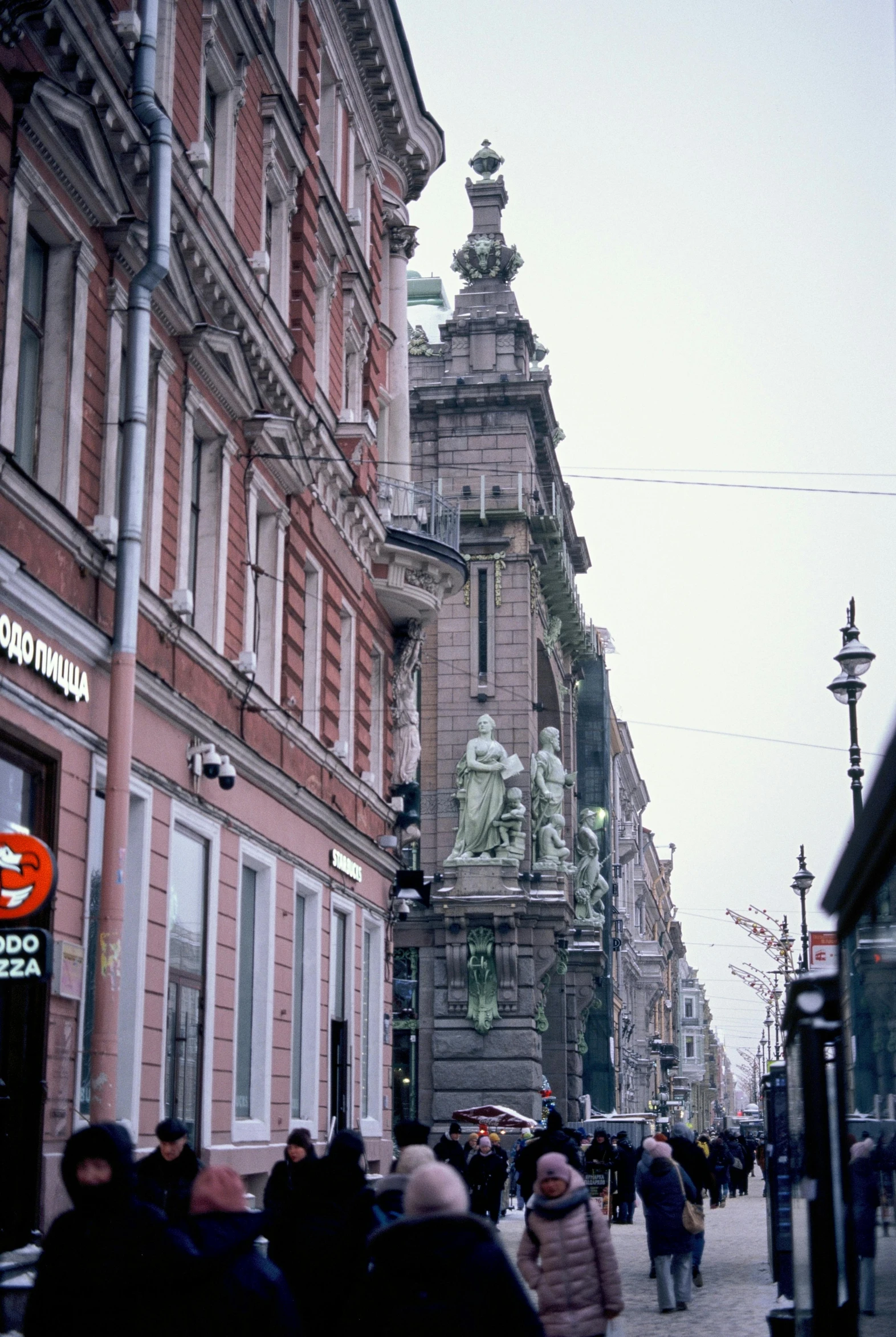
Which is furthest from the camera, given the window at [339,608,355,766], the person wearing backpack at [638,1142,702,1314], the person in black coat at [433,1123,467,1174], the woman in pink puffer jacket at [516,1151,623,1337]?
the window at [339,608,355,766]

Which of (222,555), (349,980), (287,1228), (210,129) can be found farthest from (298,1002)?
(287,1228)

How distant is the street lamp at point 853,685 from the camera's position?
1104 inches

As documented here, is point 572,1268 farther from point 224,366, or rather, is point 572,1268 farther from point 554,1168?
point 224,366

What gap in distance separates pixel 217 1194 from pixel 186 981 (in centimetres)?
1319

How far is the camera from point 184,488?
19.2 meters

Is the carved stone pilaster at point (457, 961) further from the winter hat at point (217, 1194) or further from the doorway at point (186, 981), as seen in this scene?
the winter hat at point (217, 1194)

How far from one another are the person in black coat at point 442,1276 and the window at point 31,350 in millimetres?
9920

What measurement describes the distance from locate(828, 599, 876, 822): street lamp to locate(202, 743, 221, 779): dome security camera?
1196cm

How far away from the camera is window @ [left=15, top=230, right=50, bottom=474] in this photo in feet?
48.8

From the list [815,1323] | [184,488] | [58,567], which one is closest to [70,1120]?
[58,567]

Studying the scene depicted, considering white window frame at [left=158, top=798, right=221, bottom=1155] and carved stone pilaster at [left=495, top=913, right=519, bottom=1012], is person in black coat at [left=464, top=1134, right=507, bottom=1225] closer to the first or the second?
white window frame at [left=158, top=798, right=221, bottom=1155]

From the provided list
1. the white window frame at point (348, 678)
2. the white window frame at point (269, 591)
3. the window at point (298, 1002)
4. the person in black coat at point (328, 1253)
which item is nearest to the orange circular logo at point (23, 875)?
the person in black coat at point (328, 1253)

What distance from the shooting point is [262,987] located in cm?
2203

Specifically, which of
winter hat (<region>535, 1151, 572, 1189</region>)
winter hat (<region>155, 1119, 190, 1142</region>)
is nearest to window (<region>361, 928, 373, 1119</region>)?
winter hat (<region>155, 1119, 190, 1142</region>)
